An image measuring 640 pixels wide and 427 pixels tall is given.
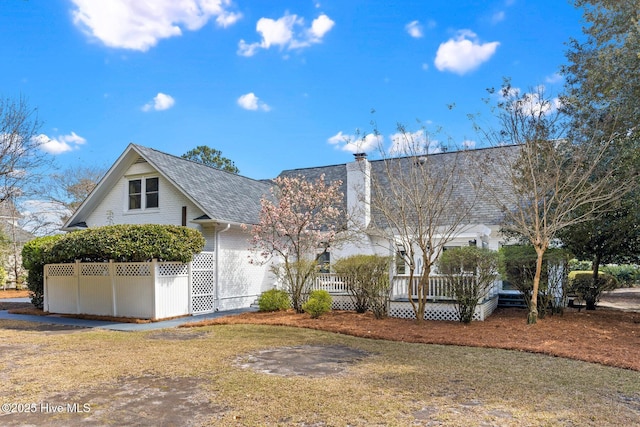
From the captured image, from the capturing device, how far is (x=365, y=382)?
6094 mm

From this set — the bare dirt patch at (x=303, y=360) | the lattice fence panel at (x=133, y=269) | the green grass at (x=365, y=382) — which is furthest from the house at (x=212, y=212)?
the bare dirt patch at (x=303, y=360)

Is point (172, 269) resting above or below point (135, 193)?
below

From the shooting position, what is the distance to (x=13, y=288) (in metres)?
26.1

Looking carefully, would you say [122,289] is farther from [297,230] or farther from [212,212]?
[297,230]

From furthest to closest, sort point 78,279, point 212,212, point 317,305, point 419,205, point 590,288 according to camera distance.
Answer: point 590,288, point 212,212, point 78,279, point 317,305, point 419,205

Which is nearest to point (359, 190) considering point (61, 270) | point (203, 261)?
point (203, 261)

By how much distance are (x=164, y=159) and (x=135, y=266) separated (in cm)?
487

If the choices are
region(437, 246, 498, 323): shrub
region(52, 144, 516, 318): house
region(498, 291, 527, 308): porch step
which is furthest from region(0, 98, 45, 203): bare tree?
region(498, 291, 527, 308): porch step

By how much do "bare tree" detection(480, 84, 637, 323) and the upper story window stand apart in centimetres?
1180

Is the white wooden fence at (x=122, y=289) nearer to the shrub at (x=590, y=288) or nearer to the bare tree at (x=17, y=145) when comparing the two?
the bare tree at (x=17, y=145)

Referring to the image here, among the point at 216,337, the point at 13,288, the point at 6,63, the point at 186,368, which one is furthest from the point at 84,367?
the point at 13,288

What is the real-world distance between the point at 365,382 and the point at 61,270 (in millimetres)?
12818

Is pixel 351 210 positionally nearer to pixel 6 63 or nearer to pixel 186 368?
pixel 186 368

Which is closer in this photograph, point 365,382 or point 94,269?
point 365,382
